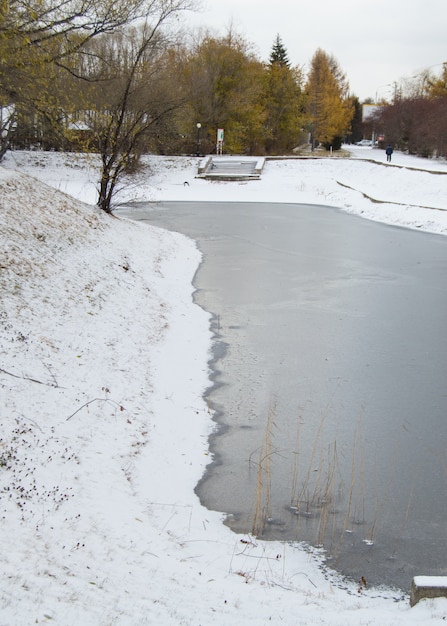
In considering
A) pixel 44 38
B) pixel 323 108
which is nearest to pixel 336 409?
pixel 44 38

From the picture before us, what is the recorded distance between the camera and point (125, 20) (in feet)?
45.3

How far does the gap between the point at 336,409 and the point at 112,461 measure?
2964 mm

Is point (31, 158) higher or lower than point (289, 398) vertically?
higher

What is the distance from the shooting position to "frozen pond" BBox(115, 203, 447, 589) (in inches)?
228

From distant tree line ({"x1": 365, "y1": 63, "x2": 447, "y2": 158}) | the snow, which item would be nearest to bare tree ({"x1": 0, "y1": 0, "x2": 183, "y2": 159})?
the snow

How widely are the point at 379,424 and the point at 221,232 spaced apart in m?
17.2

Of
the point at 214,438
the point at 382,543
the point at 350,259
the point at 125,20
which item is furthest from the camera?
the point at 350,259

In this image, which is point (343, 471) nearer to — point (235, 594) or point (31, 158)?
point (235, 594)

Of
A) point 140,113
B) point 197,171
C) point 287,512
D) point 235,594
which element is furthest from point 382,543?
point 197,171

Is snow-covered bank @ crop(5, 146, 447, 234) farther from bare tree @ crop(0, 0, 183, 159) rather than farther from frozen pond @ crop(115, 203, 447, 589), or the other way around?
bare tree @ crop(0, 0, 183, 159)

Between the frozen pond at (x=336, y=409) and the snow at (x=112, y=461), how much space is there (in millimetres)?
367

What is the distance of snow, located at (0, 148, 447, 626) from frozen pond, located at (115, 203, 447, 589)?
367 mm

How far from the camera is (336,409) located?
8.30 metres

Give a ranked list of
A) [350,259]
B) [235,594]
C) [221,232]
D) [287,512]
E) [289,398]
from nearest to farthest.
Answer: [235,594] < [287,512] < [289,398] < [350,259] < [221,232]
